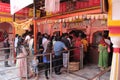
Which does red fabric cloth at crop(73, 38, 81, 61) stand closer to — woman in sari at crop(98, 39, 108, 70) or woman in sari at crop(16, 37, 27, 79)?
woman in sari at crop(98, 39, 108, 70)

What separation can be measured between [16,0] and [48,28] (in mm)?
6224

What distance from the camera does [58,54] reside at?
5305mm

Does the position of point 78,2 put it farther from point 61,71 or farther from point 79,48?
point 61,71

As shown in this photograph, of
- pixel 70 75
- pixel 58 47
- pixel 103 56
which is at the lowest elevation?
A: pixel 70 75

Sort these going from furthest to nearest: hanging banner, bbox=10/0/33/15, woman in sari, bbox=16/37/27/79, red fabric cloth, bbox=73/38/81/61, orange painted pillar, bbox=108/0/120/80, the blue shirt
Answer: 1. red fabric cloth, bbox=73/38/81/61
2. the blue shirt
3. woman in sari, bbox=16/37/27/79
4. hanging banner, bbox=10/0/33/15
5. orange painted pillar, bbox=108/0/120/80

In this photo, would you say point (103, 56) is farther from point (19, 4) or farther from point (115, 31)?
point (115, 31)

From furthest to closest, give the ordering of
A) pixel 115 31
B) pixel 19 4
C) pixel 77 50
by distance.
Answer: pixel 77 50 → pixel 19 4 → pixel 115 31

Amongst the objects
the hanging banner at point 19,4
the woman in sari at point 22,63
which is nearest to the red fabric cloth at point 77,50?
the woman in sari at point 22,63

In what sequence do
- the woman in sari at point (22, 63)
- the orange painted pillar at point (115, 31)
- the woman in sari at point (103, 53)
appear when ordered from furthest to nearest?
the woman in sari at point (103, 53), the woman in sari at point (22, 63), the orange painted pillar at point (115, 31)

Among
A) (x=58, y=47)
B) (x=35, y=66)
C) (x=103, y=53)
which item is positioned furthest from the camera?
(x=103, y=53)

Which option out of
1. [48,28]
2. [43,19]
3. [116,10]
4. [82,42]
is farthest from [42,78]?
[48,28]

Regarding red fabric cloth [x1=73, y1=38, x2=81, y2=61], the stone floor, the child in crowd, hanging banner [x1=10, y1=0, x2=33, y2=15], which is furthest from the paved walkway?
hanging banner [x1=10, y1=0, x2=33, y2=15]

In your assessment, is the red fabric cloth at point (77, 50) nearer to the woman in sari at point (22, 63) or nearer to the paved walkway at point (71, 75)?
the paved walkway at point (71, 75)

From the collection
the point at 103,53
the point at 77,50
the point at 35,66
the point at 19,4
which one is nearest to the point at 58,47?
the point at 35,66
